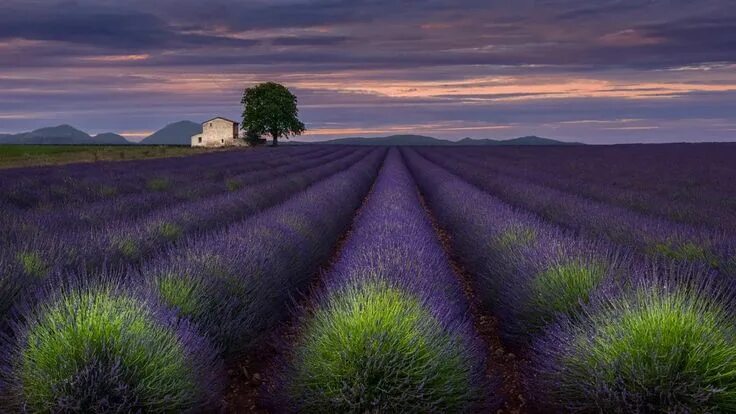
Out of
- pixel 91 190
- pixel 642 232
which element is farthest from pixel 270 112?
pixel 642 232

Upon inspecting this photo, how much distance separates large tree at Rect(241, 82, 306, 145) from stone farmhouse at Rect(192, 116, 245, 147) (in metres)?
3.96

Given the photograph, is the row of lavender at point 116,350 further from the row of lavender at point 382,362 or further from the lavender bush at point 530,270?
the lavender bush at point 530,270

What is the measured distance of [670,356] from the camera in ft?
9.45

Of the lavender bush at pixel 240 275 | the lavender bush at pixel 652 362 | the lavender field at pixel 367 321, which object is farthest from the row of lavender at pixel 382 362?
the lavender bush at pixel 240 275

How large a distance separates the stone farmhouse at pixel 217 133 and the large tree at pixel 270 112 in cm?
396

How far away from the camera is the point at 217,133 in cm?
6162

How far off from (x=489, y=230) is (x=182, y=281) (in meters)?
3.85

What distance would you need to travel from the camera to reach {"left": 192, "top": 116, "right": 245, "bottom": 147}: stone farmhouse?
60.6 metres

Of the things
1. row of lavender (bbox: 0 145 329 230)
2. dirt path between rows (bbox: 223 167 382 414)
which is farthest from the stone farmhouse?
dirt path between rows (bbox: 223 167 382 414)

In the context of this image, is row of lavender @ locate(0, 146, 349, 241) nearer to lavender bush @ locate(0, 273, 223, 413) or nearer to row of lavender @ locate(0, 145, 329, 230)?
row of lavender @ locate(0, 145, 329, 230)

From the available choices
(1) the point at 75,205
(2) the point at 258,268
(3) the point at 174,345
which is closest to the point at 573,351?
(3) the point at 174,345

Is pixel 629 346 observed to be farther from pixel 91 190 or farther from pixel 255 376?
pixel 91 190

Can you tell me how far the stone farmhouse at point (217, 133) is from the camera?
2384 inches

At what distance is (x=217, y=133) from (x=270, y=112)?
846 cm
